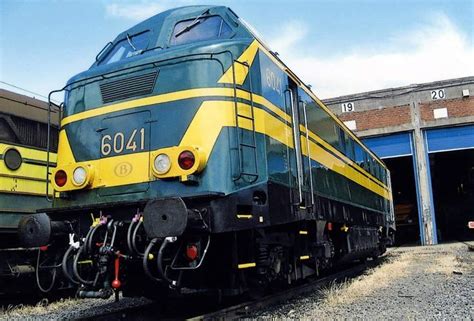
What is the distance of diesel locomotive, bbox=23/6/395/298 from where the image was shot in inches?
187

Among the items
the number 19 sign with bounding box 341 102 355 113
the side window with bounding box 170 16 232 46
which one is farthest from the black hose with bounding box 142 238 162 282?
the number 19 sign with bounding box 341 102 355 113

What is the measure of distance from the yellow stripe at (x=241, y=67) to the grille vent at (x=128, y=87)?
801mm

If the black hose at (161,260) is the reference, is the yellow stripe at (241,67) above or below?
above

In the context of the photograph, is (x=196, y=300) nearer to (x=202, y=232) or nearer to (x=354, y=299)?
(x=354, y=299)

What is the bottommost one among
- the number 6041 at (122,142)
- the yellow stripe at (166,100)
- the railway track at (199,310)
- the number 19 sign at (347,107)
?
the railway track at (199,310)

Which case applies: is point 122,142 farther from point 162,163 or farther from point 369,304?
point 369,304

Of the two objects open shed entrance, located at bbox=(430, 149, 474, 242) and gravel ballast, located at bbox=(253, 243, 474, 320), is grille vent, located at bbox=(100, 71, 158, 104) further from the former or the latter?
open shed entrance, located at bbox=(430, 149, 474, 242)

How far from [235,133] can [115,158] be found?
135 centimetres

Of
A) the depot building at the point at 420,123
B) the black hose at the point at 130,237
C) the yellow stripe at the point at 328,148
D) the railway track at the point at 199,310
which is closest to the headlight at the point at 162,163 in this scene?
the black hose at the point at 130,237

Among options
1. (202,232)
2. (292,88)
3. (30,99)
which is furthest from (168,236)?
(30,99)

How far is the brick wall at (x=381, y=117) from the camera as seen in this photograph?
23.4 metres

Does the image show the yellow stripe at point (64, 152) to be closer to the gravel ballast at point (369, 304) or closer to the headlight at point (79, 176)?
the headlight at point (79, 176)

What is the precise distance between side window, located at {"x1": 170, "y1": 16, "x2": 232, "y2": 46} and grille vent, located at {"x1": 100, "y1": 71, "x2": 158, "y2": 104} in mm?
780

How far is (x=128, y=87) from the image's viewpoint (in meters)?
5.55
